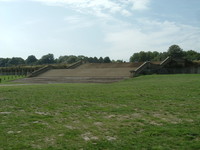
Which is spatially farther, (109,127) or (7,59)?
(7,59)

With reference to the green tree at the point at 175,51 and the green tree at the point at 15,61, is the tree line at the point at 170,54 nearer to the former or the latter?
the green tree at the point at 175,51

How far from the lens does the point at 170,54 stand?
7969 centimetres

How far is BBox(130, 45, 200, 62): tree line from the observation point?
80475 millimetres

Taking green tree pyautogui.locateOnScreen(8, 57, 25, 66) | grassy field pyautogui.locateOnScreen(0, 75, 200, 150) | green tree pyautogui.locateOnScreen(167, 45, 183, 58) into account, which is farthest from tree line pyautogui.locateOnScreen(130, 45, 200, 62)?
green tree pyautogui.locateOnScreen(8, 57, 25, 66)

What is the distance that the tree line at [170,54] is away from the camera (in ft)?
264

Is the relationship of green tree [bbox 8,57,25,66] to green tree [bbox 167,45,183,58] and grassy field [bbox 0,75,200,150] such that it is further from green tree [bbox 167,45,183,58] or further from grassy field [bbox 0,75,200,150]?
grassy field [bbox 0,75,200,150]

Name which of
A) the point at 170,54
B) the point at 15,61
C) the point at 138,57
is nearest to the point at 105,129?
the point at 170,54

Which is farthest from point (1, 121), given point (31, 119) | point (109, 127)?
point (109, 127)

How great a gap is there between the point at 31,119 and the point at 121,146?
408 cm

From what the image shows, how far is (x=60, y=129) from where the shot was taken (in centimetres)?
679

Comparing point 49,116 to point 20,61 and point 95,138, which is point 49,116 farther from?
point 20,61

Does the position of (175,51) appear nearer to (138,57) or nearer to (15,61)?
(138,57)

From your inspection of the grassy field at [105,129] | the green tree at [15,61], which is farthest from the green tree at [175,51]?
the green tree at [15,61]

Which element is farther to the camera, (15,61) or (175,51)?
(15,61)
